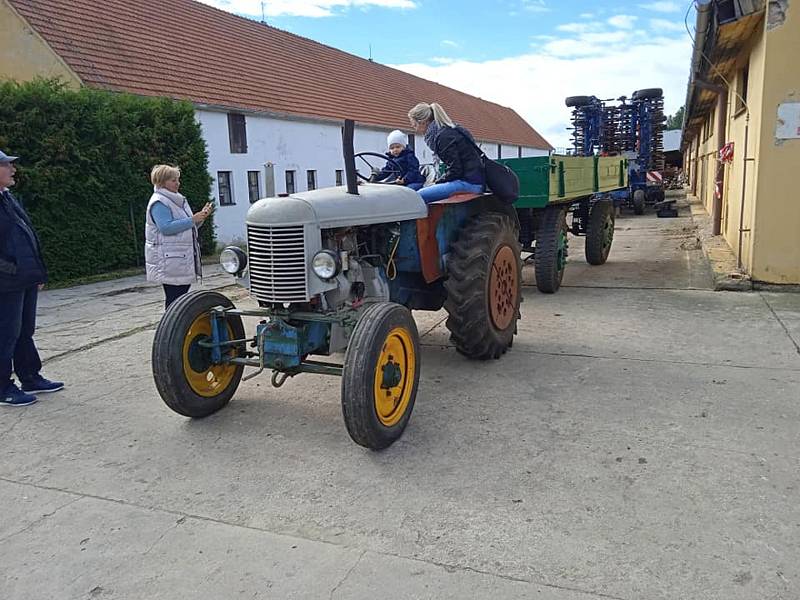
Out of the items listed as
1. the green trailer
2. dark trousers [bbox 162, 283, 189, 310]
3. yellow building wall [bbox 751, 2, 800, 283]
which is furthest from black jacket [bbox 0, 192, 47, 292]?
yellow building wall [bbox 751, 2, 800, 283]

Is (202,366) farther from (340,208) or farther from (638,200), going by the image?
(638,200)

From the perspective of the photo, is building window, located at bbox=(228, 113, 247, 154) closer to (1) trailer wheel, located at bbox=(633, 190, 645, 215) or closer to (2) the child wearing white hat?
A: (1) trailer wheel, located at bbox=(633, 190, 645, 215)

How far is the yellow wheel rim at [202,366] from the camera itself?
4.05 meters

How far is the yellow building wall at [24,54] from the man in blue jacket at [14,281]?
34.3 feet

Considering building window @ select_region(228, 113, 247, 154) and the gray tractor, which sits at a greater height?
building window @ select_region(228, 113, 247, 154)

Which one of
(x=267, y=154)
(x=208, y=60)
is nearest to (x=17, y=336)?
(x=267, y=154)

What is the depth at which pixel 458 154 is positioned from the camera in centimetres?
514

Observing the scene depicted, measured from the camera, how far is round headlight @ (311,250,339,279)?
366cm

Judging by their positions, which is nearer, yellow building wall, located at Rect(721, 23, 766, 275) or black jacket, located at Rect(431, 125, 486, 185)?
black jacket, located at Rect(431, 125, 486, 185)

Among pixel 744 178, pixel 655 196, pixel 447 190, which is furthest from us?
pixel 655 196

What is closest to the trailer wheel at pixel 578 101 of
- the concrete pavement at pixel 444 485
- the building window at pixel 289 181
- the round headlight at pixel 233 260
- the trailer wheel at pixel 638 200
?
the trailer wheel at pixel 638 200

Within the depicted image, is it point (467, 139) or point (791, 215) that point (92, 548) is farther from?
point (791, 215)

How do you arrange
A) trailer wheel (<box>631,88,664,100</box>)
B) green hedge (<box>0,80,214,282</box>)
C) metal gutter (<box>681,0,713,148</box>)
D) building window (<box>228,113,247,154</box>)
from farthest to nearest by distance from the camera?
trailer wheel (<box>631,88,664,100</box>) → building window (<box>228,113,247,154</box>) → green hedge (<box>0,80,214,282</box>) → metal gutter (<box>681,0,713,148</box>)

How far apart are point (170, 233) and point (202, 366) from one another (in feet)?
4.64
